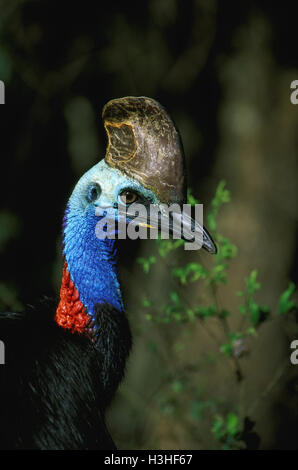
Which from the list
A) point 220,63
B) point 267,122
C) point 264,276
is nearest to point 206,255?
point 264,276

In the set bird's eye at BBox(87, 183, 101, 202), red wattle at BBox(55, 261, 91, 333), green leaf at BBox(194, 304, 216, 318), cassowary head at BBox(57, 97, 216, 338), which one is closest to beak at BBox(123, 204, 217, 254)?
cassowary head at BBox(57, 97, 216, 338)

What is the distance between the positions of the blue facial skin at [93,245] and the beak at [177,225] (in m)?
0.10

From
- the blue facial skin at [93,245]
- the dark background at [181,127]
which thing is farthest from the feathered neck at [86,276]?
the dark background at [181,127]

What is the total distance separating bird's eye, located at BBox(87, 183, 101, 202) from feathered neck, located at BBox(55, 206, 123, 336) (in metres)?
0.04

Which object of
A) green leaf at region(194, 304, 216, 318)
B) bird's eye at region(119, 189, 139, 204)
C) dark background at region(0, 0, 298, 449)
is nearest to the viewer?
bird's eye at region(119, 189, 139, 204)

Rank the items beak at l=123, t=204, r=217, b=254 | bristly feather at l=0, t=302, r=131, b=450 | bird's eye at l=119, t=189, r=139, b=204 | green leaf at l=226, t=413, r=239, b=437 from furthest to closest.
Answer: green leaf at l=226, t=413, r=239, b=437, bird's eye at l=119, t=189, r=139, b=204, beak at l=123, t=204, r=217, b=254, bristly feather at l=0, t=302, r=131, b=450

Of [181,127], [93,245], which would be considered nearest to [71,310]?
[93,245]

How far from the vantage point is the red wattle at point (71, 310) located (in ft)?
6.63

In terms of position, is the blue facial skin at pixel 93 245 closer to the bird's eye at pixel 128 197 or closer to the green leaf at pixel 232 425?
the bird's eye at pixel 128 197

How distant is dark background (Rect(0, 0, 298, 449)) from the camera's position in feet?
11.7

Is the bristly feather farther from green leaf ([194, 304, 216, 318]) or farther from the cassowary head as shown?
green leaf ([194, 304, 216, 318])

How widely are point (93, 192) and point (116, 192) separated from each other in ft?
0.29

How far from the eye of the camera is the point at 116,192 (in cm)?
199

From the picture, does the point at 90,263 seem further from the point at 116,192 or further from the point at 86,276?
the point at 116,192
